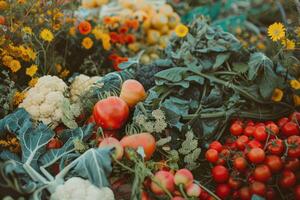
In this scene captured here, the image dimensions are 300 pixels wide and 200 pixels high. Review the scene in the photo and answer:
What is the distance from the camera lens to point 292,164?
1.90 m

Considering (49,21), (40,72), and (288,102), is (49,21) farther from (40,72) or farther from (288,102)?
(288,102)

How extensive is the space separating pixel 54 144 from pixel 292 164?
1.04 metres

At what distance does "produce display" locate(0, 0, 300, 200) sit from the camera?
1.77 metres

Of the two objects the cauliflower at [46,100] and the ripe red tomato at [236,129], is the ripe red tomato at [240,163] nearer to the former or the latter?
the ripe red tomato at [236,129]

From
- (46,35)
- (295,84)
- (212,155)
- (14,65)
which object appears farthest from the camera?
(46,35)

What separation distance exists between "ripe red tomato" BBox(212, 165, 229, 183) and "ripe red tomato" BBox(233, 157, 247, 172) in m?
0.06

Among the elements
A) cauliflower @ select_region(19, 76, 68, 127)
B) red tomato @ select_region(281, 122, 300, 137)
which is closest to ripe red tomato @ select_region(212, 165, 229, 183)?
red tomato @ select_region(281, 122, 300, 137)

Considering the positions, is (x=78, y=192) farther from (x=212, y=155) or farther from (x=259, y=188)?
(x=259, y=188)

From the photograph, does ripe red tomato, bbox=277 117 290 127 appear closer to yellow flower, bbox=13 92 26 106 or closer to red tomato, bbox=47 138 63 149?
red tomato, bbox=47 138 63 149

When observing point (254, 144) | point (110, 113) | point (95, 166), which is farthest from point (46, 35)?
point (254, 144)

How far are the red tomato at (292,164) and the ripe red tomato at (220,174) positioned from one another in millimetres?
251

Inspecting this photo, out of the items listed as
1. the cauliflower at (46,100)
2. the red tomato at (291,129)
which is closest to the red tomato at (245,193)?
the red tomato at (291,129)

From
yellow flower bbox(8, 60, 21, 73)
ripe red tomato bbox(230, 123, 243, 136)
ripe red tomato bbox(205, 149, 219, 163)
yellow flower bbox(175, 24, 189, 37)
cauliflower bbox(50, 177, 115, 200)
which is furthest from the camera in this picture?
yellow flower bbox(175, 24, 189, 37)

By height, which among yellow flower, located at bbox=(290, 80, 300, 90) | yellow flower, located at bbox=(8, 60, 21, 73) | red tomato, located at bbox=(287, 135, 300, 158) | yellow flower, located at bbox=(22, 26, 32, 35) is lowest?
red tomato, located at bbox=(287, 135, 300, 158)
